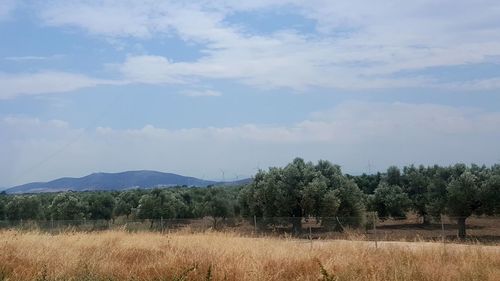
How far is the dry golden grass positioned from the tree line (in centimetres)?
1451

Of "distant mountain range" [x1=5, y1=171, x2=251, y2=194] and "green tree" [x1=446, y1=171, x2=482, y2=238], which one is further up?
"distant mountain range" [x1=5, y1=171, x2=251, y2=194]

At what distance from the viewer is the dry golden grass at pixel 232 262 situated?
11.1 m

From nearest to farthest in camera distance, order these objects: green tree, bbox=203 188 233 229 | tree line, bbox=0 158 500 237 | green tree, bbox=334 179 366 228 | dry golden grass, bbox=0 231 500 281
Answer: dry golden grass, bbox=0 231 500 281 < tree line, bbox=0 158 500 237 < green tree, bbox=334 179 366 228 < green tree, bbox=203 188 233 229

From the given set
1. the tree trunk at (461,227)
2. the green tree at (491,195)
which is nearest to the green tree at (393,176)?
the green tree at (491,195)

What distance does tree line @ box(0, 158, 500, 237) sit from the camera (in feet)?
118

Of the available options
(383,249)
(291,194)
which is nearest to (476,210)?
(291,194)

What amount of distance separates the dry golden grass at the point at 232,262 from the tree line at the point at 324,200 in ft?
47.6

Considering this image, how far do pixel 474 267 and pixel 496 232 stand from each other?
58.7ft

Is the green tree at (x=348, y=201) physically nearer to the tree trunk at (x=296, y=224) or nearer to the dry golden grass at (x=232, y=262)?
the tree trunk at (x=296, y=224)

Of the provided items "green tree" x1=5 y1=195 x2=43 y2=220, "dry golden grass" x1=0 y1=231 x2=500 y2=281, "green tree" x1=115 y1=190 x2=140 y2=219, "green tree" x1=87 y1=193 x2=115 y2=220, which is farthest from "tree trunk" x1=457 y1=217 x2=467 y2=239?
"green tree" x1=5 y1=195 x2=43 y2=220

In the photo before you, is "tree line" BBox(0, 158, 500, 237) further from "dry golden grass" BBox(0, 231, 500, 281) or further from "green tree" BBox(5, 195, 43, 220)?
"dry golden grass" BBox(0, 231, 500, 281)

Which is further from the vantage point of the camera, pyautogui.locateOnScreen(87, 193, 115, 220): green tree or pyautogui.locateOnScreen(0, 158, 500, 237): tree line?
pyautogui.locateOnScreen(87, 193, 115, 220): green tree

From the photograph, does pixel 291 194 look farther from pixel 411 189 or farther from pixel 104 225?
pixel 411 189

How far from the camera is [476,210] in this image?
121ft
